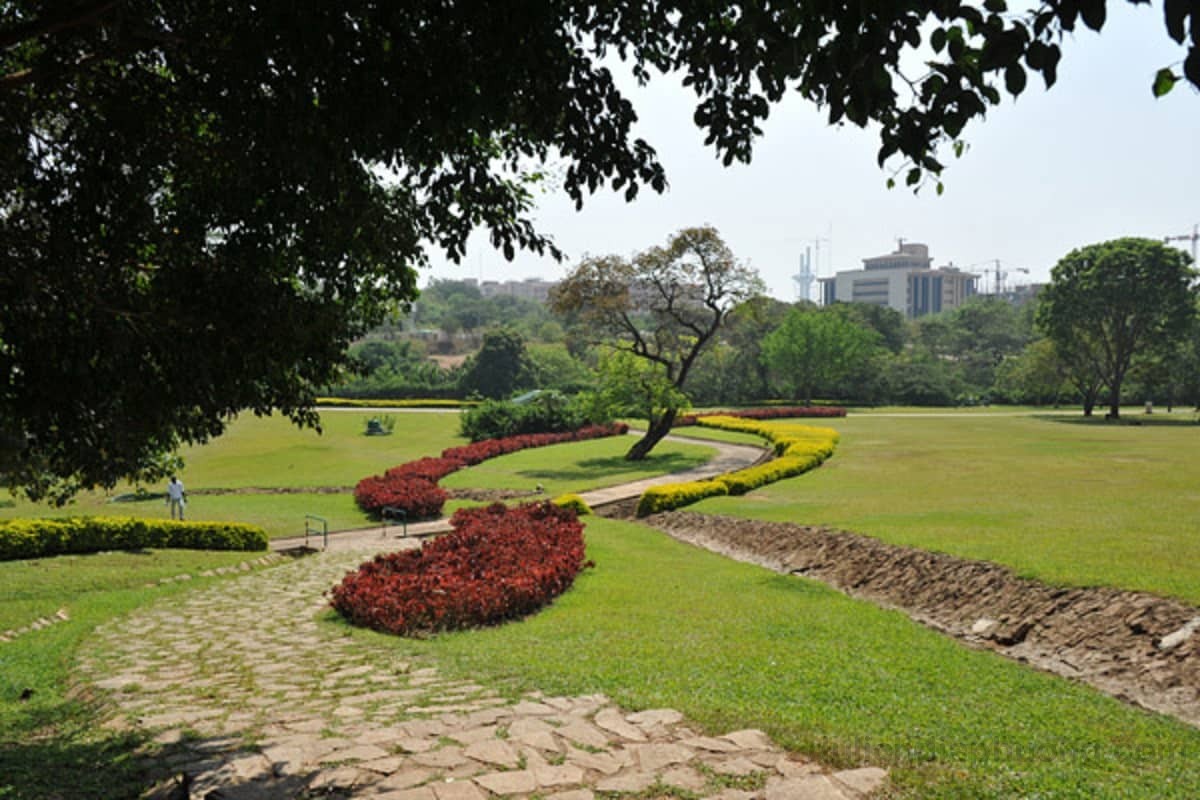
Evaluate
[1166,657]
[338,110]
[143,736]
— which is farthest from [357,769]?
[1166,657]

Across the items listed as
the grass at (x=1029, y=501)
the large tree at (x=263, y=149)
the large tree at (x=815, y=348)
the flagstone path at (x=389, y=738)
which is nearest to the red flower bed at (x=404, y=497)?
the grass at (x=1029, y=501)

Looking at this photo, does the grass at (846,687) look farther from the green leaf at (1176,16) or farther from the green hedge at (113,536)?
the green hedge at (113,536)

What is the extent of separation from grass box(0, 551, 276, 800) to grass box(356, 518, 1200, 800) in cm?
279

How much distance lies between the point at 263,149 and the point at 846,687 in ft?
19.5

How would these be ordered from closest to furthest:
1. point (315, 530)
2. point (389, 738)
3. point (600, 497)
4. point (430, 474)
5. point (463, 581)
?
point (389, 738) → point (463, 581) → point (315, 530) → point (600, 497) → point (430, 474)

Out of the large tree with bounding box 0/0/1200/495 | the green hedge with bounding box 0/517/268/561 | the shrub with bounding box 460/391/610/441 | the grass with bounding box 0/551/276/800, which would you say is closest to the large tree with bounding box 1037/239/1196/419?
the shrub with bounding box 460/391/610/441

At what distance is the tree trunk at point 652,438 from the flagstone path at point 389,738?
23821 millimetres

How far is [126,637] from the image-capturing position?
905cm

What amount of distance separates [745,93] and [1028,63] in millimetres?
2308

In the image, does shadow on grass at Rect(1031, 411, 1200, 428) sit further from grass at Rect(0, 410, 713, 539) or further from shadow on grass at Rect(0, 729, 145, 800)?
shadow on grass at Rect(0, 729, 145, 800)

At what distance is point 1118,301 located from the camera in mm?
44781

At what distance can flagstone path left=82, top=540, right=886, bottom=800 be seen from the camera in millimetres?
4531

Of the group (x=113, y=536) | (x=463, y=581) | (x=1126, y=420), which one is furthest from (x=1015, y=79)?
(x=1126, y=420)

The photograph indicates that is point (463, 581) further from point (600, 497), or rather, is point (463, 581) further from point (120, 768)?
point (600, 497)
